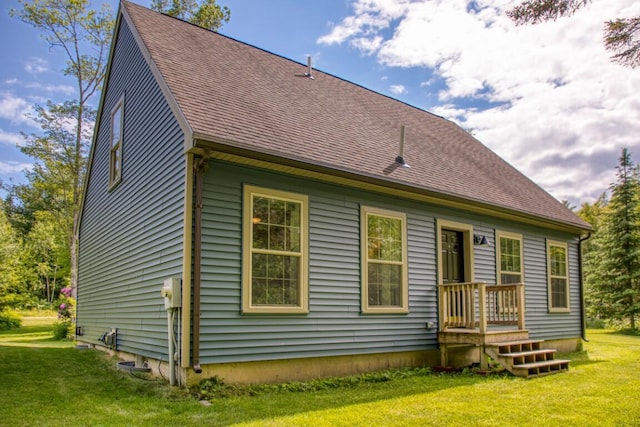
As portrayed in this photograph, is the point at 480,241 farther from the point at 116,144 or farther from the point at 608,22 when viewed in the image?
the point at 116,144

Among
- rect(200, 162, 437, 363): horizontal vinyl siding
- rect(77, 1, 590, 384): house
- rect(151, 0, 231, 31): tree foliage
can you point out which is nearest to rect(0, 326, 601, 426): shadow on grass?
rect(77, 1, 590, 384): house

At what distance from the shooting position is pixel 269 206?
22.4 ft

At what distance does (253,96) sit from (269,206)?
7.44 ft

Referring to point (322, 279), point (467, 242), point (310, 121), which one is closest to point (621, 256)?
point (467, 242)

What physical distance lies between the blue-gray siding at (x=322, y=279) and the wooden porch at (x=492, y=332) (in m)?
0.28

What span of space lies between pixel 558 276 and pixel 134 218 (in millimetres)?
9209

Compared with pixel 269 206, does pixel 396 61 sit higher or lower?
higher

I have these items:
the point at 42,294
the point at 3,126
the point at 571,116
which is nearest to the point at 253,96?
the point at 571,116

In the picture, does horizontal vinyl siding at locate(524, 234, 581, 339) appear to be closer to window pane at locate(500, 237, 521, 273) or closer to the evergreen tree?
window pane at locate(500, 237, 521, 273)

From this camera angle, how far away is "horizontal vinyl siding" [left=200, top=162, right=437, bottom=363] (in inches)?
242

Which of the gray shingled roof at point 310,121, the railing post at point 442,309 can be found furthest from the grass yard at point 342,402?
the gray shingled roof at point 310,121

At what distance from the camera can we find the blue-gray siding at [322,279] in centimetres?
616

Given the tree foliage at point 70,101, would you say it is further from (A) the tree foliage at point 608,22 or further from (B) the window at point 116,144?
(A) the tree foliage at point 608,22

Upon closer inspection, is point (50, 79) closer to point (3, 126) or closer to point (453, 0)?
point (3, 126)
